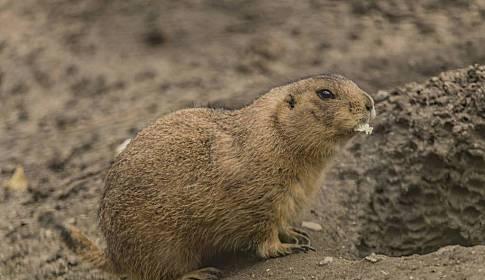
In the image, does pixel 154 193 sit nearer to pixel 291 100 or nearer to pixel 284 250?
pixel 284 250

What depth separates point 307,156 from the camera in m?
4.92

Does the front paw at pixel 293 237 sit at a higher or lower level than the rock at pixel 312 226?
higher

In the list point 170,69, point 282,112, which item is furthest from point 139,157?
point 170,69

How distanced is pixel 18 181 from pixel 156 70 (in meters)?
2.55

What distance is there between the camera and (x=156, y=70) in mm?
9164

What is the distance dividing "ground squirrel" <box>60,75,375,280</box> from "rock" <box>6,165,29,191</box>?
2.22 meters

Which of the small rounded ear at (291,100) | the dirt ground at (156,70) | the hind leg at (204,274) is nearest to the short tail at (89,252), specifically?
the dirt ground at (156,70)

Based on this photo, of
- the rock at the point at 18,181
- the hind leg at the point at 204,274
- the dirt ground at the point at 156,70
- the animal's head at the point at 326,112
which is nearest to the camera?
the animal's head at the point at 326,112

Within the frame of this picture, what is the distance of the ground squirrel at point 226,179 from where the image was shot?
479 centimetres

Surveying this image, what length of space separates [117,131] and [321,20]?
130 inches

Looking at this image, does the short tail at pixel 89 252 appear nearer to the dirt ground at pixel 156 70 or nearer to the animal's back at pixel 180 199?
the animal's back at pixel 180 199

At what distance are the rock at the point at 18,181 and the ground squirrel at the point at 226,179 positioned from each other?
87.4 inches

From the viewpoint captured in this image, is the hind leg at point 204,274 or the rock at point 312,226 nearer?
the hind leg at point 204,274

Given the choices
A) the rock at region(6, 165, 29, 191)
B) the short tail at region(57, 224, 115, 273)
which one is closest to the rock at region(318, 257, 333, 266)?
the short tail at region(57, 224, 115, 273)
